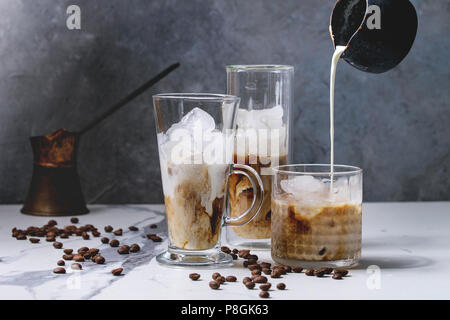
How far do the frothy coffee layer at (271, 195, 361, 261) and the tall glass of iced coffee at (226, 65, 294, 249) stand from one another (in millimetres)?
187

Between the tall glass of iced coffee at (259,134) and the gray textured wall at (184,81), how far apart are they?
52 cm

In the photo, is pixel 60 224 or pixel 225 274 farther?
pixel 60 224

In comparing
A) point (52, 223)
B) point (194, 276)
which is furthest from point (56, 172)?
point (194, 276)

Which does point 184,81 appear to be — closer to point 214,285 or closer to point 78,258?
point 78,258

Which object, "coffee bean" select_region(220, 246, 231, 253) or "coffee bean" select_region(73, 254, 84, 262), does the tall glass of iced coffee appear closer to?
"coffee bean" select_region(220, 246, 231, 253)

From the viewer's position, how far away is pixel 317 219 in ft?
4.16

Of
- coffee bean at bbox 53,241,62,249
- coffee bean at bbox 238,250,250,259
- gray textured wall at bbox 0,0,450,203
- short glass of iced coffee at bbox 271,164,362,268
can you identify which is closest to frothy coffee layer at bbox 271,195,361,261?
short glass of iced coffee at bbox 271,164,362,268

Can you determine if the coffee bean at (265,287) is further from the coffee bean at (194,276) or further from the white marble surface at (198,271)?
the coffee bean at (194,276)

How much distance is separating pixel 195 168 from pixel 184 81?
79 centimetres
